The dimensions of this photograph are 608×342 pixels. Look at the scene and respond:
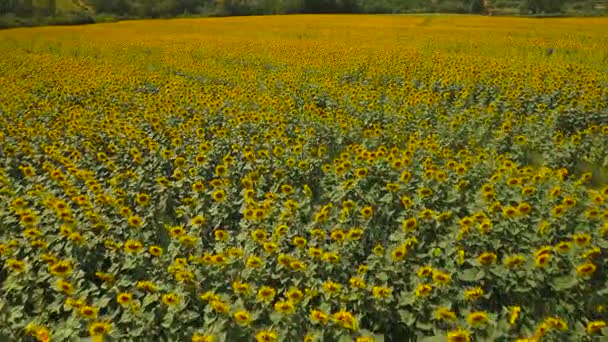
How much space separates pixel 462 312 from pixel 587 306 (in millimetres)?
989

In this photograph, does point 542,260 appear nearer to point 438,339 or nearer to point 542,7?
point 438,339

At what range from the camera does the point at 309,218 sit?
4590 mm

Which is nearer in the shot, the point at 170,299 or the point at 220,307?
the point at 220,307

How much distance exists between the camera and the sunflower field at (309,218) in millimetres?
3072

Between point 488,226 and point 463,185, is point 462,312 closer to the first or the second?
point 488,226

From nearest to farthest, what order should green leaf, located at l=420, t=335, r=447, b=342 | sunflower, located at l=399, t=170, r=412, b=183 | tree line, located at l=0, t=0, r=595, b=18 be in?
green leaf, located at l=420, t=335, r=447, b=342 < sunflower, located at l=399, t=170, r=412, b=183 < tree line, located at l=0, t=0, r=595, b=18

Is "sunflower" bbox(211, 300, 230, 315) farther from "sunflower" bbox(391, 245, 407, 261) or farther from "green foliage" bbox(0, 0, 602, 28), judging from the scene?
"green foliage" bbox(0, 0, 602, 28)

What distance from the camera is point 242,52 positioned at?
1775cm

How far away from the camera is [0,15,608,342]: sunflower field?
307cm

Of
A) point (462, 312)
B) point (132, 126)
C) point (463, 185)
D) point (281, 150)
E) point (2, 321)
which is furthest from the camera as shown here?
point (132, 126)

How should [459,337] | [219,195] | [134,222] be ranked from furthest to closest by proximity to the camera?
[219,195]
[134,222]
[459,337]

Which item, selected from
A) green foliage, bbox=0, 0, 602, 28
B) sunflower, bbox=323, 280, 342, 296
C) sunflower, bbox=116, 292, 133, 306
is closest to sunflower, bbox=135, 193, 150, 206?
sunflower, bbox=116, 292, 133, 306

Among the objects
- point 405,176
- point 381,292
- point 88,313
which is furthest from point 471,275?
point 88,313

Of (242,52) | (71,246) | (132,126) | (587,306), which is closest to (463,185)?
(587,306)
